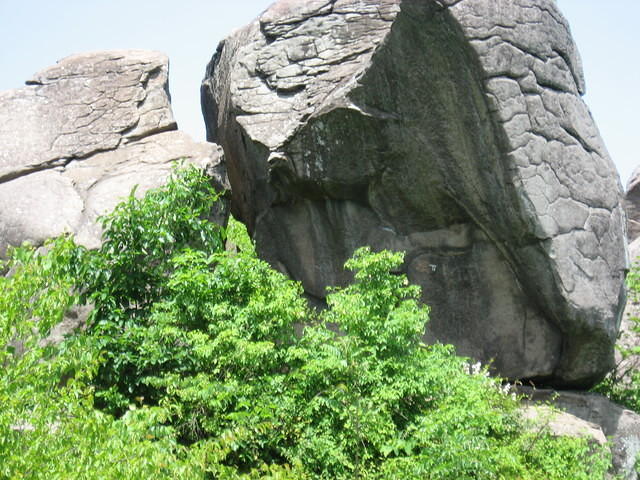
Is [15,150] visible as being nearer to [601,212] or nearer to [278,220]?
[278,220]

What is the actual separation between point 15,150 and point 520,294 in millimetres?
5505

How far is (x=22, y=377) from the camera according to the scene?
14.4ft

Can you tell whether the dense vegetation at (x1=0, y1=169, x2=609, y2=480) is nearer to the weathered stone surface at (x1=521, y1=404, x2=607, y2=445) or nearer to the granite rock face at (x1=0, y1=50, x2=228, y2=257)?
the weathered stone surface at (x1=521, y1=404, x2=607, y2=445)

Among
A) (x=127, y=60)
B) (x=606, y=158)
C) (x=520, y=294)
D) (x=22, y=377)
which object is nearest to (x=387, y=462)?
(x=22, y=377)

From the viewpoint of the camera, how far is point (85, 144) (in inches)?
361

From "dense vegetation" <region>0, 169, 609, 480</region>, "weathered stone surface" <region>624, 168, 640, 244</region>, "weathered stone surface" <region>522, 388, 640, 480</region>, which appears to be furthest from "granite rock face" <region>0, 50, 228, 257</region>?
"weathered stone surface" <region>624, 168, 640, 244</region>

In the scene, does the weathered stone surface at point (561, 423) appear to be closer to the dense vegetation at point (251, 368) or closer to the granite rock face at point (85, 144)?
the dense vegetation at point (251, 368)

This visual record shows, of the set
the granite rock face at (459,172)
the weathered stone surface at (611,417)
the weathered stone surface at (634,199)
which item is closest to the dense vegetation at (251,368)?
the weathered stone surface at (611,417)

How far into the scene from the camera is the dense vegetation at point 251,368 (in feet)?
17.9

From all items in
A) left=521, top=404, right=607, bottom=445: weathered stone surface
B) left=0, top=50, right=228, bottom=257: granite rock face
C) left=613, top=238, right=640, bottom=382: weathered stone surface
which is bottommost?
left=613, top=238, right=640, bottom=382: weathered stone surface

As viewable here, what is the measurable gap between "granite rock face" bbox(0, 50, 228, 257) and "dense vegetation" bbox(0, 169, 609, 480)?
885mm

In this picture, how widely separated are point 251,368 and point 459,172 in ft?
9.69

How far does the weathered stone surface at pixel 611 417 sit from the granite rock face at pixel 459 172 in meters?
0.23

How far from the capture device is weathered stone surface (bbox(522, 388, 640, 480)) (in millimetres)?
7527
